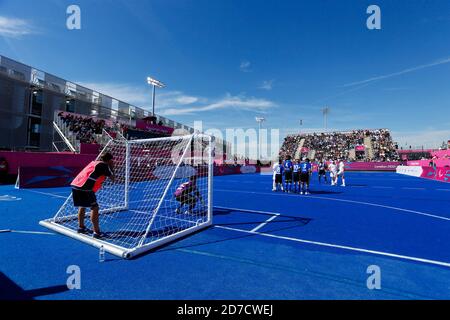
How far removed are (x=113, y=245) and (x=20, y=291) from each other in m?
1.60

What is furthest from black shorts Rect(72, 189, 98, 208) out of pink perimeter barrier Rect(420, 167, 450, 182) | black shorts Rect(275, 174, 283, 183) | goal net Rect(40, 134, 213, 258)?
pink perimeter barrier Rect(420, 167, 450, 182)

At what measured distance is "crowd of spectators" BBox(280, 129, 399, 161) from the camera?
51.2 metres

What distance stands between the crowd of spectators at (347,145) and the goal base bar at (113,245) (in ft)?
157

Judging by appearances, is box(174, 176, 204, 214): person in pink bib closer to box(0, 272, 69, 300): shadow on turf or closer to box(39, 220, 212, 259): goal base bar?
box(39, 220, 212, 259): goal base bar

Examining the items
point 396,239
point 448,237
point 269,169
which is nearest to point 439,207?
point 448,237

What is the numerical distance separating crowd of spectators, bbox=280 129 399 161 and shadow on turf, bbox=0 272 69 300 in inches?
1998

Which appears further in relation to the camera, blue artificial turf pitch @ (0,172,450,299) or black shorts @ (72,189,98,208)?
black shorts @ (72,189,98,208)

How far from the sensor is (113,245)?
4789 millimetres

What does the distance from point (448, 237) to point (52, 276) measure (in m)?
A: 8.44

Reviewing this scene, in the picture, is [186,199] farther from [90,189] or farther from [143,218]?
[90,189]

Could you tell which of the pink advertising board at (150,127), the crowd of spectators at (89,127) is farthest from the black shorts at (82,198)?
the pink advertising board at (150,127)

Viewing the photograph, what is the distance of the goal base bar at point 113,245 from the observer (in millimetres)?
4531

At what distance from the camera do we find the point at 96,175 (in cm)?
547

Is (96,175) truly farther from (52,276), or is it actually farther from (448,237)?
(448,237)
